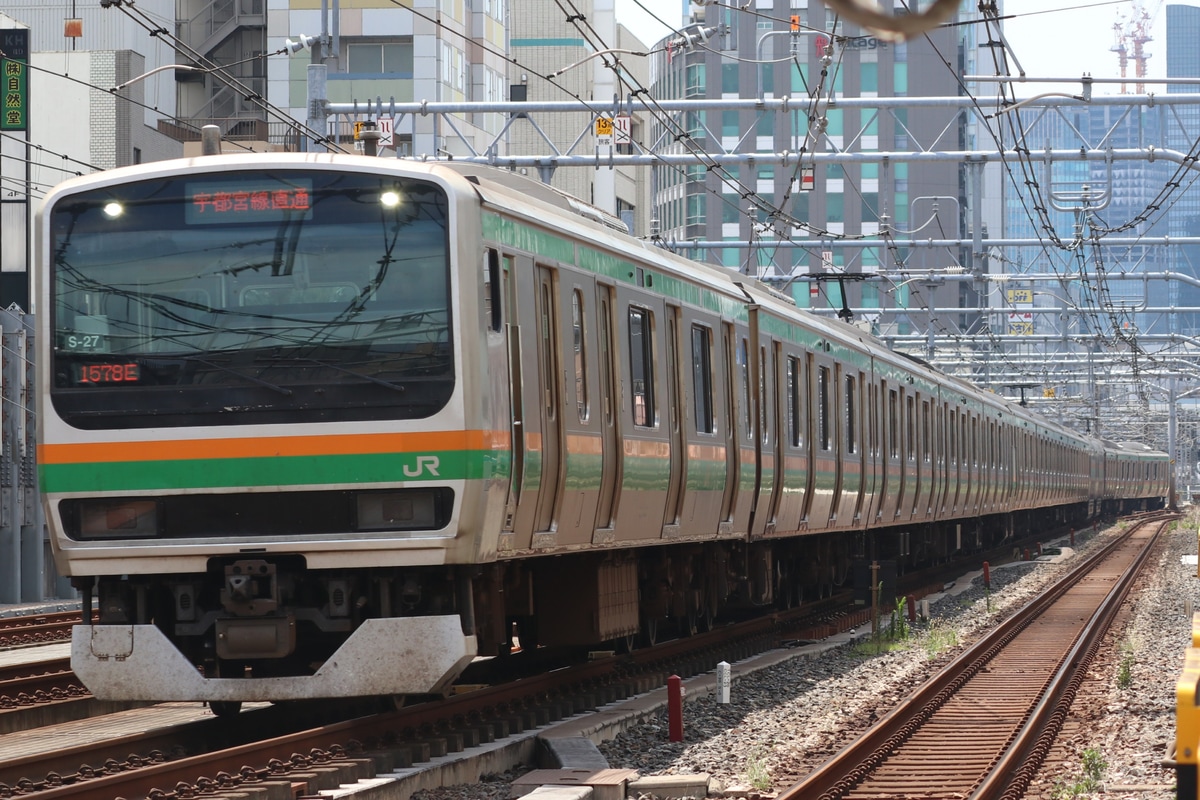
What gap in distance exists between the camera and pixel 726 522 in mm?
15211

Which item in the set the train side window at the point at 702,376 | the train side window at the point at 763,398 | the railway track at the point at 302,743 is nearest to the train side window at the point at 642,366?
the train side window at the point at 702,376

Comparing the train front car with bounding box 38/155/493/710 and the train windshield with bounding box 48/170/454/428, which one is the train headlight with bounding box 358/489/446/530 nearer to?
the train front car with bounding box 38/155/493/710

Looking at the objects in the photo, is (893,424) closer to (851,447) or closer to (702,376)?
(851,447)

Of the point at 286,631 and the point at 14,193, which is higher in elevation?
the point at 14,193

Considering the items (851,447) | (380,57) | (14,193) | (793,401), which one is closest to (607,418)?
(793,401)

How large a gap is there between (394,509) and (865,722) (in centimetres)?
446

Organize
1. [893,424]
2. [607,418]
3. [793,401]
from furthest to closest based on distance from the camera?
[893,424]
[793,401]
[607,418]

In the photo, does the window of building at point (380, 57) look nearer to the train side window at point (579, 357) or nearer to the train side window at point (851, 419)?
the train side window at point (851, 419)

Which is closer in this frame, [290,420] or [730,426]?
[290,420]

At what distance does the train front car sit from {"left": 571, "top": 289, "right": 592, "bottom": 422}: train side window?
1.85 meters

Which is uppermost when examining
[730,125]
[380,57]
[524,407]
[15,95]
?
[730,125]

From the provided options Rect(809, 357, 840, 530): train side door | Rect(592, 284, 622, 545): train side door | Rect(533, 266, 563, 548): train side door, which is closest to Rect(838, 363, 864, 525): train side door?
Rect(809, 357, 840, 530): train side door

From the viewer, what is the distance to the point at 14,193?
1353 inches

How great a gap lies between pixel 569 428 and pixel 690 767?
2.16m
